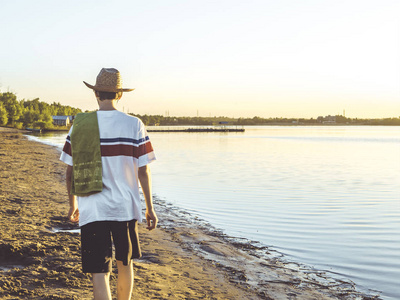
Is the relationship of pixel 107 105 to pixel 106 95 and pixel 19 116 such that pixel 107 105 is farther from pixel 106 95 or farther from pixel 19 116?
pixel 19 116

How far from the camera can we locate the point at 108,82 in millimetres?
3410

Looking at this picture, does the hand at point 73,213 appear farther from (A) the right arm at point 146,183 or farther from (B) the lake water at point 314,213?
(B) the lake water at point 314,213

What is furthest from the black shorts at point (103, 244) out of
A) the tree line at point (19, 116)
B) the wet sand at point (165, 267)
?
the tree line at point (19, 116)

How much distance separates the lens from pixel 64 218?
8758mm

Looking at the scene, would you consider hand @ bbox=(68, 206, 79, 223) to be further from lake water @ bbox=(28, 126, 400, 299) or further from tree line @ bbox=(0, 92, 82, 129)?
tree line @ bbox=(0, 92, 82, 129)

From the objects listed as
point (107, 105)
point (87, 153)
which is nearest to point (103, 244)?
point (87, 153)

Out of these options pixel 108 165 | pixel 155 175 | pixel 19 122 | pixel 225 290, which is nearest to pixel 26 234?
pixel 225 290

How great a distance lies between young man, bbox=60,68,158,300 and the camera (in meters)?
3.24

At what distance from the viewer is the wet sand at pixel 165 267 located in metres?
4.92

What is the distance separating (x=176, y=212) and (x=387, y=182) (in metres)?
14.9

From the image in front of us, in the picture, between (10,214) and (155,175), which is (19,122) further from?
(10,214)

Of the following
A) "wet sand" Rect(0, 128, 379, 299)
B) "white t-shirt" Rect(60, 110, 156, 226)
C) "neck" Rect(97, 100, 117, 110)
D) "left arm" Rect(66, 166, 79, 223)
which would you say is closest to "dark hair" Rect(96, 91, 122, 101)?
"neck" Rect(97, 100, 117, 110)

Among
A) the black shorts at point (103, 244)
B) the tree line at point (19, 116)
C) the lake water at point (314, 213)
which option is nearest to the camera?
the black shorts at point (103, 244)

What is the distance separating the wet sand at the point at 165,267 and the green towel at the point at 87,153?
191 centimetres
